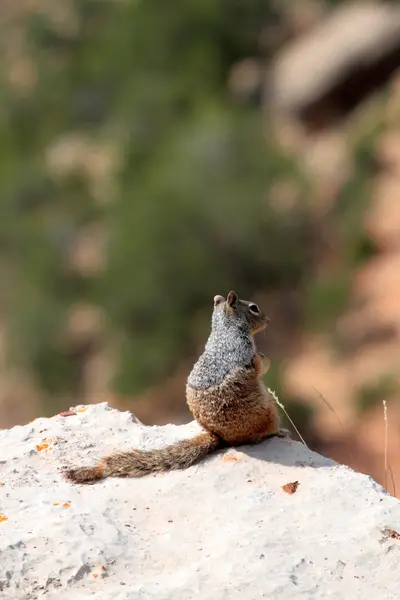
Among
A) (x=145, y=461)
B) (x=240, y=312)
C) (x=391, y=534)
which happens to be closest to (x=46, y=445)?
(x=145, y=461)

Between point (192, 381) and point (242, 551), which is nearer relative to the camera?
point (242, 551)

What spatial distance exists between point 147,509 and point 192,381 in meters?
1.12

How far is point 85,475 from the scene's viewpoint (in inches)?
208

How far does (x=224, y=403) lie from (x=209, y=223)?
2079cm

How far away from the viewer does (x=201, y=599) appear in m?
4.24

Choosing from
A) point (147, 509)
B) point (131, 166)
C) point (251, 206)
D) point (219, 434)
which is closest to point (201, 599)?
point (147, 509)

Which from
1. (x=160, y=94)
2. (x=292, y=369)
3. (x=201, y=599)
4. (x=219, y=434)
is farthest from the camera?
(x=160, y=94)

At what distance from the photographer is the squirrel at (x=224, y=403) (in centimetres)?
549

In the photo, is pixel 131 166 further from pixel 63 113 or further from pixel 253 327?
pixel 253 327

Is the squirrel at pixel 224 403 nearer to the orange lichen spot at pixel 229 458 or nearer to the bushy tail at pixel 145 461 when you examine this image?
the bushy tail at pixel 145 461

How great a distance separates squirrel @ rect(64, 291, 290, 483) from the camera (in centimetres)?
549

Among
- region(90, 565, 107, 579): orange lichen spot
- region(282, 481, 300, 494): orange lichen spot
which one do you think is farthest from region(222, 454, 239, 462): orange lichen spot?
region(90, 565, 107, 579): orange lichen spot

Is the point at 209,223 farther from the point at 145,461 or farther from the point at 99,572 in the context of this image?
the point at 99,572

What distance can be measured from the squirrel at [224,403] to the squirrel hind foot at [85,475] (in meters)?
0.08
